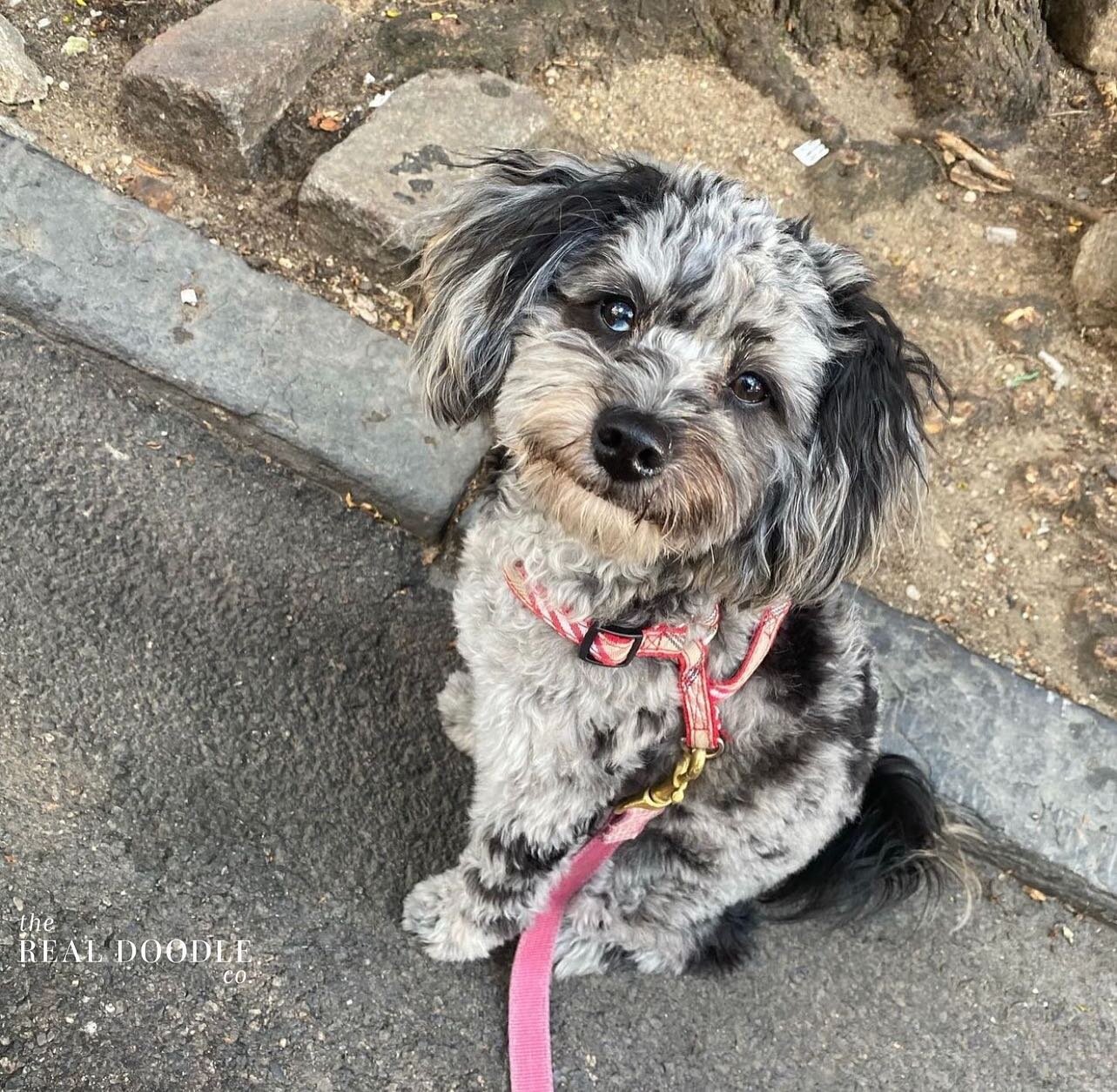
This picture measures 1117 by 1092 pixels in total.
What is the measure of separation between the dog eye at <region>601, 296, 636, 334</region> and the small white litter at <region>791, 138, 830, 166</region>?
7.79 feet

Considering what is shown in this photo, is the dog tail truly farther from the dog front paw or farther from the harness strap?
the dog front paw

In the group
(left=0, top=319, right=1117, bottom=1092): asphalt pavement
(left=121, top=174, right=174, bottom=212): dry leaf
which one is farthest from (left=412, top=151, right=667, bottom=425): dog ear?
(left=121, top=174, right=174, bottom=212): dry leaf

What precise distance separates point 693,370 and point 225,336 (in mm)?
1754

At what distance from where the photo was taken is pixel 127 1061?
2.18 meters

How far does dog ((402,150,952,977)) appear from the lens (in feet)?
5.98

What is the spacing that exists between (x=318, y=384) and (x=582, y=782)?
5.18 feet

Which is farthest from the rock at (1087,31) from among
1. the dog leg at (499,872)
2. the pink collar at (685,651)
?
the dog leg at (499,872)

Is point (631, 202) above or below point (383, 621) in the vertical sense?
above

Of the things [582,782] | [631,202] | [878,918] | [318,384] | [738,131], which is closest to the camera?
[631,202]

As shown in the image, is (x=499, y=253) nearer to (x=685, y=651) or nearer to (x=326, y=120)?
(x=685, y=651)

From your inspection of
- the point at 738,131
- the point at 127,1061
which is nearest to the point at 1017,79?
the point at 738,131

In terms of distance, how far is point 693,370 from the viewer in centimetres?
188

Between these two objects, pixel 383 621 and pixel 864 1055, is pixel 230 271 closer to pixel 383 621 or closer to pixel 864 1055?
pixel 383 621

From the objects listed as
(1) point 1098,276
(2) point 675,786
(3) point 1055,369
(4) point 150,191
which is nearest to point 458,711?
(2) point 675,786
